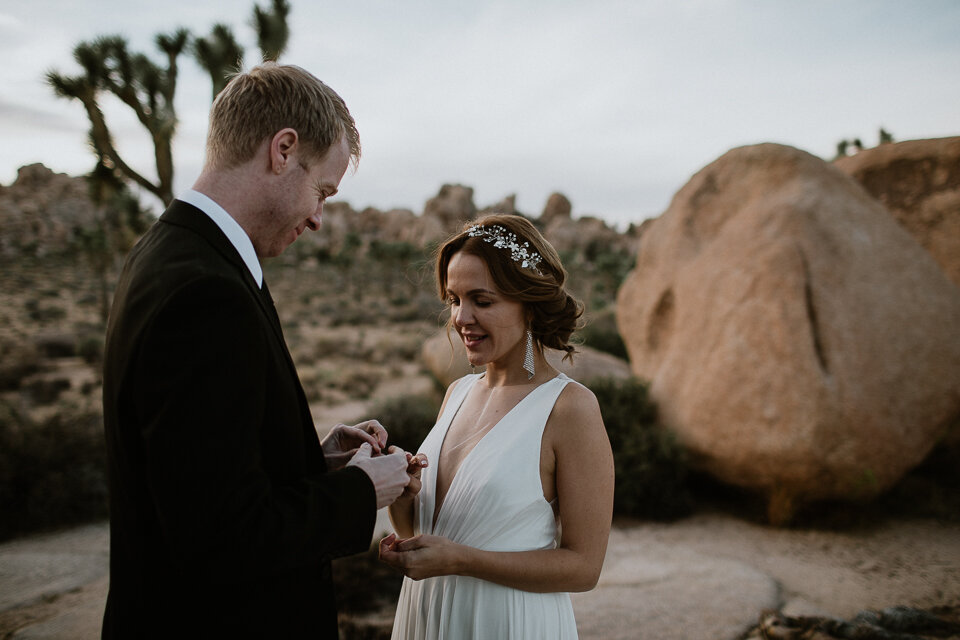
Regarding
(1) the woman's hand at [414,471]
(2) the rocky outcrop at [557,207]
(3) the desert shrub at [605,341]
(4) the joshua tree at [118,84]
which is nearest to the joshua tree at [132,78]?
(4) the joshua tree at [118,84]

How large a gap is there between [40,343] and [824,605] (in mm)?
17408

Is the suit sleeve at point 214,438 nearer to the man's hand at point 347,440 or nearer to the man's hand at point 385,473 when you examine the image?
the man's hand at point 385,473

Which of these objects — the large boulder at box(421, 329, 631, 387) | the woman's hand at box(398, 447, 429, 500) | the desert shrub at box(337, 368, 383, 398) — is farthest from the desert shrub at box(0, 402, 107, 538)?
the desert shrub at box(337, 368, 383, 398)

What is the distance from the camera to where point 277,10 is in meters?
10.9

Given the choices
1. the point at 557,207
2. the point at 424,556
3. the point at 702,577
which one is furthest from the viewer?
the point at 557,207

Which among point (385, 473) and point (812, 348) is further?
point (812, 348)

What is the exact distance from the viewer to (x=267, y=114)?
1.42 m

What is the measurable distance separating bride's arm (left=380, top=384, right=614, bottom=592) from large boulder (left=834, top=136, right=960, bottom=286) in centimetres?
706

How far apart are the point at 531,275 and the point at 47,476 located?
6.46 metres

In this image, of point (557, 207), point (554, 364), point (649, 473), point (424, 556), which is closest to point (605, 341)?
point (554, 364)

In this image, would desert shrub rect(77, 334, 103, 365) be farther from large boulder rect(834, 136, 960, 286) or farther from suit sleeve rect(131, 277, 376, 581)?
large boulder rect(834, 136, 960, 286)

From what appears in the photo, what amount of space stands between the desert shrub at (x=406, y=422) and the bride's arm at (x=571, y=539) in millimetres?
5678

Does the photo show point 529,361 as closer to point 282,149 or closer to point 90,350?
point 282,149

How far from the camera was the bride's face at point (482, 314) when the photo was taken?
213 cm
